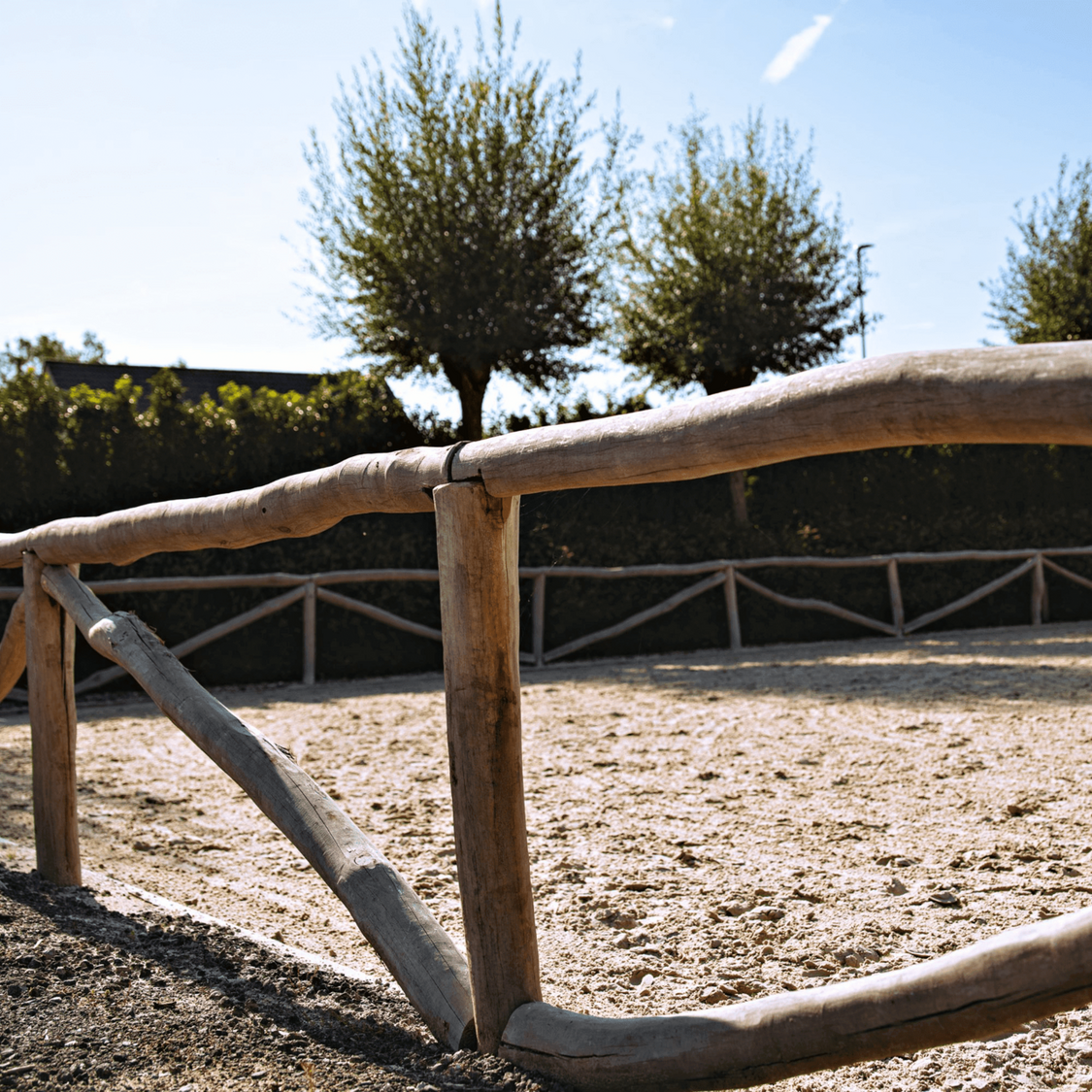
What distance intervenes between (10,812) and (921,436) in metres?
4.35

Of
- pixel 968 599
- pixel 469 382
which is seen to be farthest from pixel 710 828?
pixel 469 382

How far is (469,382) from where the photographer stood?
13312 millimetres

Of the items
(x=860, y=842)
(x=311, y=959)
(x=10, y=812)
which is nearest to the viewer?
(x=311, y=959)

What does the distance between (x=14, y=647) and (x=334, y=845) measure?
6.31ft

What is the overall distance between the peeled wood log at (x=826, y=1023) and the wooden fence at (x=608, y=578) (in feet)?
20.8

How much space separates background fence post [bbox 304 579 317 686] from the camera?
826 centimetres

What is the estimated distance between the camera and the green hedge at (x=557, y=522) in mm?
8305

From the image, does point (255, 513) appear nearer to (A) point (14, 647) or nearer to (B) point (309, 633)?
(A) point (14, 647)

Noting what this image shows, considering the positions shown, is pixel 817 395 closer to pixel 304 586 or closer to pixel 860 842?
pixel 860 842

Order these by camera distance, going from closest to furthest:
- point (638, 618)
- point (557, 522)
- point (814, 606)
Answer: point (557, 522) → point (638, 618) → point (814, 606)

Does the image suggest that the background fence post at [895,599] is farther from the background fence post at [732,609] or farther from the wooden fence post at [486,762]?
the wooden fence post at [486,762]

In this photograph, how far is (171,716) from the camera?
2504 millimetres

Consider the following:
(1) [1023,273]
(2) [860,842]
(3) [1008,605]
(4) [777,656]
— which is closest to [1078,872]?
(2) [860,842]

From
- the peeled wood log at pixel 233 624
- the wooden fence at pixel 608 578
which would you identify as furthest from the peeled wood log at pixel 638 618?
the peeled wood log at pixel 233 624
